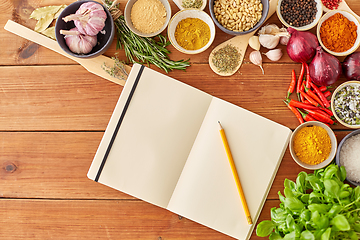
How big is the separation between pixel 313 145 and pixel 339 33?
0.45 metres

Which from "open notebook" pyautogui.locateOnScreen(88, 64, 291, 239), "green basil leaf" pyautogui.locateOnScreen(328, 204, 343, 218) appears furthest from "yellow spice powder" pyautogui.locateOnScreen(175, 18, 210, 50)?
"green basil leaf" pyautogui.locateOnScreen(328, 204, 343, 218)

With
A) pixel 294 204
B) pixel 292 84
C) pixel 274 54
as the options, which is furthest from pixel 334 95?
pixel 294 204

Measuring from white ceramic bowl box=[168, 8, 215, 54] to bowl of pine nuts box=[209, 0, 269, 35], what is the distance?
4 centimetres

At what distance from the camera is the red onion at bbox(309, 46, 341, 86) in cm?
100

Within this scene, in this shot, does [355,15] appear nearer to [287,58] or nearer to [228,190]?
[287,58]

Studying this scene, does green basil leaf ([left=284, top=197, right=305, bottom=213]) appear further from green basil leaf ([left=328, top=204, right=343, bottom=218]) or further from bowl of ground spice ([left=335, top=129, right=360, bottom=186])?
bowl of ground spice ([left=335, top=129, right=360, bottom=186])

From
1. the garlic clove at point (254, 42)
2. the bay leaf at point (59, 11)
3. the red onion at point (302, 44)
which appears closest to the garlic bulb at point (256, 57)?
the garlic clove at point (254, 42)

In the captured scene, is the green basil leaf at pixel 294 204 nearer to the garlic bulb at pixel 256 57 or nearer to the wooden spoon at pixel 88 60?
the garlic bulb at pixel 256 57

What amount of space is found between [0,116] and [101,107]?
458mm

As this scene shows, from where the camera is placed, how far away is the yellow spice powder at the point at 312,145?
0.98 m

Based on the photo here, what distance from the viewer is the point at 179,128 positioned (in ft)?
3.46

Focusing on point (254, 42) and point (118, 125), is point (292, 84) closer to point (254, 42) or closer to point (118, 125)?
point (254, 42)

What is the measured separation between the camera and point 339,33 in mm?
1004

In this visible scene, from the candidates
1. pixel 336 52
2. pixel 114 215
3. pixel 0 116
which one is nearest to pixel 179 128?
pixel 114 215
